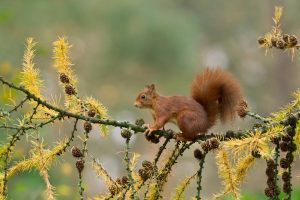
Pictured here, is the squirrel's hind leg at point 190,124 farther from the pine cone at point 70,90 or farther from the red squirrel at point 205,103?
the pine cone at point 70,90

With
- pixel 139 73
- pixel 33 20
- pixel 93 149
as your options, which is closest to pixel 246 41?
pixel 139 73

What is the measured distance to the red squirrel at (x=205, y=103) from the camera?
1452 mm

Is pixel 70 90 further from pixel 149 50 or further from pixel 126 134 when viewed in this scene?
pixel 149 50

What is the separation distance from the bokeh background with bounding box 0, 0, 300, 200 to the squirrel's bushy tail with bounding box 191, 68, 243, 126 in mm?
8638

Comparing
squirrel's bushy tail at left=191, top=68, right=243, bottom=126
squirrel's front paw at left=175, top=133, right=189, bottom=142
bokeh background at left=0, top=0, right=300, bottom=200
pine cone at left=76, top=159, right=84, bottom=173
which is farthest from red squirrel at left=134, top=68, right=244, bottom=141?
bokeh background at left=0, top=0, right=300, bottom=200

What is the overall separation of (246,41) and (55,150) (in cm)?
1341

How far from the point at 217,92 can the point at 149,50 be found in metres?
10.4

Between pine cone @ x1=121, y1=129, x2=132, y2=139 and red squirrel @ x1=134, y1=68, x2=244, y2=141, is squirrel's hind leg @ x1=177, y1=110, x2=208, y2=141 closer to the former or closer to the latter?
red squirrel @ x1=134, y1=68, x2=244, y2=141

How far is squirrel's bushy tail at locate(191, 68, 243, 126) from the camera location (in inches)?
59.9

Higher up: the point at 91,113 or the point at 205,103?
the point at 205,103

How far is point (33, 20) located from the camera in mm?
10531

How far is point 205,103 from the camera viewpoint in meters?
1.55

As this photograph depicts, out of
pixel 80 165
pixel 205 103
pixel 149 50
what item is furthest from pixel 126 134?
pixel 149 50

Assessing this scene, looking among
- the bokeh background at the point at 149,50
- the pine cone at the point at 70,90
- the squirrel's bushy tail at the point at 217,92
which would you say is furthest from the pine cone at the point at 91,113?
the bokeh background at the point at 149,50
